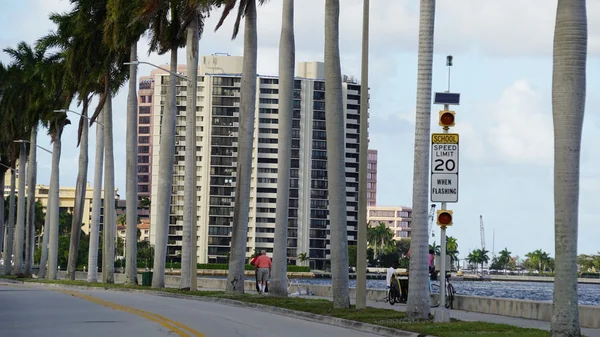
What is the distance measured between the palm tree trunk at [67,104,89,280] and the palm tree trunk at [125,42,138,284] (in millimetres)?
10567

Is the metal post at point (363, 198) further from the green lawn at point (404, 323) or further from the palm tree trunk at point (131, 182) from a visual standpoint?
the palm tree trunk at point (131, 182)

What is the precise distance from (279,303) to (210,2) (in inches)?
570

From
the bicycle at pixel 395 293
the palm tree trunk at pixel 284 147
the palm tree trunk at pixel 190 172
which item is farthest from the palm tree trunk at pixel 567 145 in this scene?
the palm tree trunk at pixel 190 172

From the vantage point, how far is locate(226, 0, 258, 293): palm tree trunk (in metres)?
43.6

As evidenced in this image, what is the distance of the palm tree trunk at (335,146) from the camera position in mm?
33594

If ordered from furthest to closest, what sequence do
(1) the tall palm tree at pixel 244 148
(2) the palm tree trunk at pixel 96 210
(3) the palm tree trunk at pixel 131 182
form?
(2) the palm tree trunk at pixel 96 210 → (3) the palm tree trunk at pixel 131 182 → (1) the tall palm tree at pixel 244 148

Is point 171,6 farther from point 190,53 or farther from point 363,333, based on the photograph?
point 363,333

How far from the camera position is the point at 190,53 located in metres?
52.9

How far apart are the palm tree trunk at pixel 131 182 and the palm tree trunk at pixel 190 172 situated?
720cm

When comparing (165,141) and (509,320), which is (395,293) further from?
(165,141)

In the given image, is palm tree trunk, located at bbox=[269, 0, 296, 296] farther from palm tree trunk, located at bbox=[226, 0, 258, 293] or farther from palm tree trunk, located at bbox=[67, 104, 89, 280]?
palm tree trunk, located at bbox=[67, 104, 89, 280]

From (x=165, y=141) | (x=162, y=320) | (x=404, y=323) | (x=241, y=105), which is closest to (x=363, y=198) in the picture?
(x=404, y=323)

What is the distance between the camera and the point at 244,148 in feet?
145

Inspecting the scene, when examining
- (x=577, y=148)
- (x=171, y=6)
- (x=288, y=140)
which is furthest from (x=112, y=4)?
(x=577, y=148)
